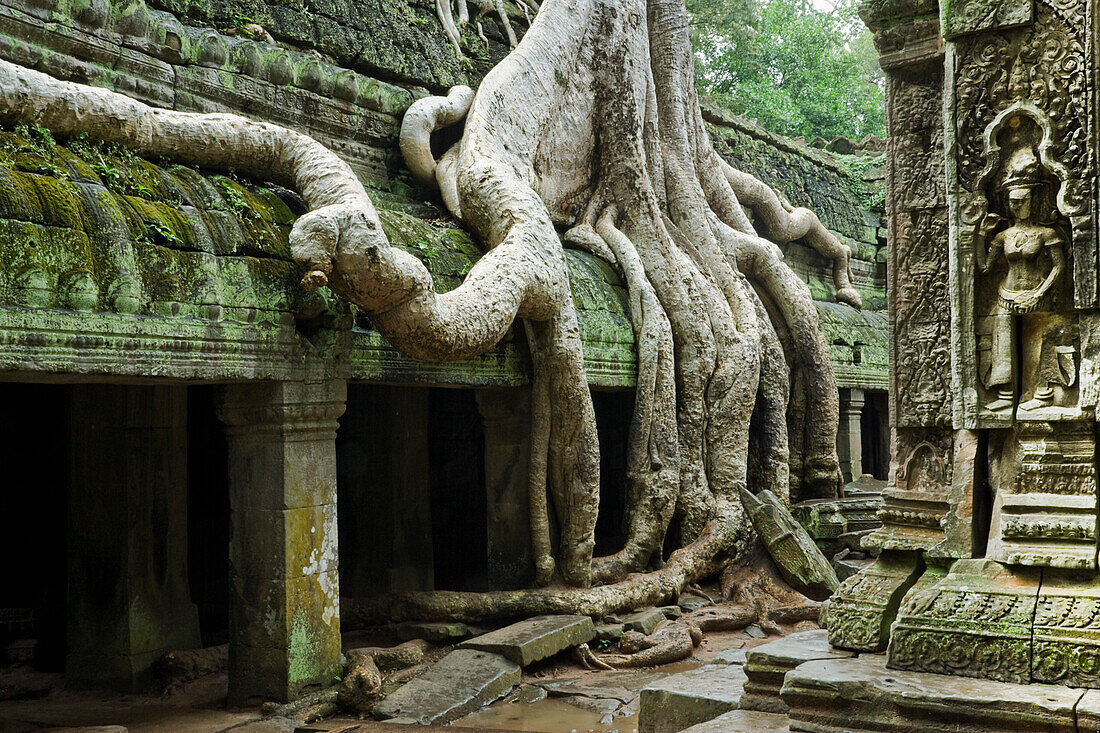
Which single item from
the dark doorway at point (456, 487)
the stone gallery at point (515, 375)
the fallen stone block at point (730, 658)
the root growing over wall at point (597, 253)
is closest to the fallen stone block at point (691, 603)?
the stone gallery at point (515, 375)

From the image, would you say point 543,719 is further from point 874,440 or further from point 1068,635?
point 874,440

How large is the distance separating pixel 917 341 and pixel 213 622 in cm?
514

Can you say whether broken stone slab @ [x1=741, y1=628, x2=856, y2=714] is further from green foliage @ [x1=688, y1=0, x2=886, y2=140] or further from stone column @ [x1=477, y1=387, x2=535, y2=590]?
green foliage @ [x1=688, y1=0, x2=886, y2=140]

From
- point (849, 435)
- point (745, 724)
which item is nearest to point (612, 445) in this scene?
point (849, 435)

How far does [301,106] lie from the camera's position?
6.88 m

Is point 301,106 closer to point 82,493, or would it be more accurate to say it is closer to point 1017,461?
point 82,493

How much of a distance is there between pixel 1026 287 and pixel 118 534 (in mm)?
4747

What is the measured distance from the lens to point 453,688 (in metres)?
5.38

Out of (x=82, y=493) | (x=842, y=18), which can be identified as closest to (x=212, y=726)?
(x=82, y=493)

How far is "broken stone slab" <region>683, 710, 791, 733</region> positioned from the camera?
3.88 meters

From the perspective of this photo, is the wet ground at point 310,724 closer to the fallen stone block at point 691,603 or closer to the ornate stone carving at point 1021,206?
the fallen stone block at point 691,603

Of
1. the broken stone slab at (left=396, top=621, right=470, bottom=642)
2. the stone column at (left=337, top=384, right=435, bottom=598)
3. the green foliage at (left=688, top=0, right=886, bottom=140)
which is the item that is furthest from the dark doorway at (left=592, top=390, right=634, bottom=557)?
the green foliage at (left=688, top=0, right=886, bottom=140)

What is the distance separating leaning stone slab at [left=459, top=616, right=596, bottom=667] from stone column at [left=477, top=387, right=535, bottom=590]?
0.65 meters

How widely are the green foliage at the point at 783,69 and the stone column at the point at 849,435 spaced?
762cm
